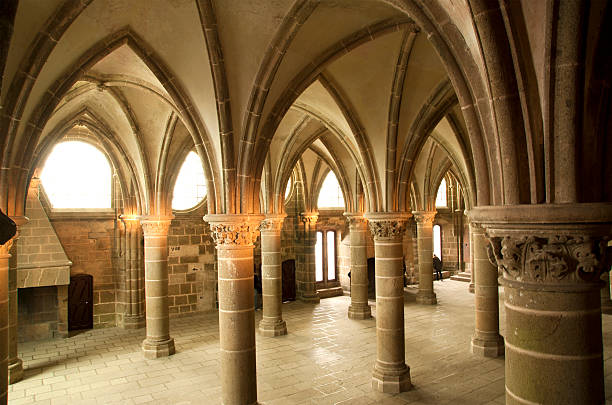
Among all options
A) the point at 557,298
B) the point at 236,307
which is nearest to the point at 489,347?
the point at 236,307

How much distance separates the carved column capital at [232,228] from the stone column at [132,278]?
22.4 ft

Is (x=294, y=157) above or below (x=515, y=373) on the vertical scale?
above

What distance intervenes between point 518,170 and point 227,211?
13.7 ft

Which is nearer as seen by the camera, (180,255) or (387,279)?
(387,279)

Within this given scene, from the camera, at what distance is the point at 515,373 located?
288 centimetres

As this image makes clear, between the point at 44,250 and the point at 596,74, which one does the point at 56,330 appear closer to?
→ the point at 44,250

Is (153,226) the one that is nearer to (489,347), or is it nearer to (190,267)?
(190,267)

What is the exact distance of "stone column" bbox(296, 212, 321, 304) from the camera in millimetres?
15352

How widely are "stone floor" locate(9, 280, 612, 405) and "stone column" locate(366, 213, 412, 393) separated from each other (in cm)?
26

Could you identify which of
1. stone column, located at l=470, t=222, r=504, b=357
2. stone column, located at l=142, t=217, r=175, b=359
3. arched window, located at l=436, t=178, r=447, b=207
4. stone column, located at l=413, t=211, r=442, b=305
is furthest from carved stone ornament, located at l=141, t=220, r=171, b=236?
arched window, located at l=436, t=178, r=447, b=207

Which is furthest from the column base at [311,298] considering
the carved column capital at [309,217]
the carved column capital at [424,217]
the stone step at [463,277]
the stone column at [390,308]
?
the stone column at [390,308]

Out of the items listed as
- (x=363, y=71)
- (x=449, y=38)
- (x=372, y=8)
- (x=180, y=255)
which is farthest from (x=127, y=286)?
(x=449, y=38)

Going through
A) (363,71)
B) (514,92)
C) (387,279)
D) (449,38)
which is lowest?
(387,279)

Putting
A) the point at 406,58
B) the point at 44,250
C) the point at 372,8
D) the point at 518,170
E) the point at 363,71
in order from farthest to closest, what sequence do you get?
1. the point at 44,250
2. the point at 363,71
3. the point at 406,58
4. the point at 372,8
5. the point at 518,170
